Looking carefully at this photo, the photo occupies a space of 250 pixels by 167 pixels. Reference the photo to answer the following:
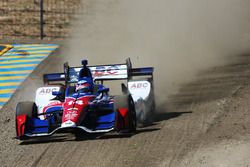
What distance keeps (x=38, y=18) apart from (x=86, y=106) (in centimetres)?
1693

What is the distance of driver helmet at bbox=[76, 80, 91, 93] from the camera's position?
15.9 meters

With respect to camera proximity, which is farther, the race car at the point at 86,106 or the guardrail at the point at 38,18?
the guardrail at the point at 38,18

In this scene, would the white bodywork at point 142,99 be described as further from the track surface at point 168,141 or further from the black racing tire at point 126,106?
the black racing tire at point 126,106

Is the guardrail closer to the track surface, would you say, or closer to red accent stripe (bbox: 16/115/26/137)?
the track surface

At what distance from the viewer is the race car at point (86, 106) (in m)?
14.9

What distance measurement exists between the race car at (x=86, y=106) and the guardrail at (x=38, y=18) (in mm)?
12634

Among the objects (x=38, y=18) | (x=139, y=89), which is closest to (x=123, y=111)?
(x=139, y=89)

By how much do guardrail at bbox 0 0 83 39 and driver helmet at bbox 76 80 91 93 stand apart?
13.9 m

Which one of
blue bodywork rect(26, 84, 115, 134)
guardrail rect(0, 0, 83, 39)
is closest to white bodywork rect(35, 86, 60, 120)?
blue bodywork rect(26, 84, 115, 134)

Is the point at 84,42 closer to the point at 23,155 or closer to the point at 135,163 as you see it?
the point at 23,155

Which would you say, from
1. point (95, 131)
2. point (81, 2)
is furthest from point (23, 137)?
point (81, 2)

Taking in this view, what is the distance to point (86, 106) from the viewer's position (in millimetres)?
15273

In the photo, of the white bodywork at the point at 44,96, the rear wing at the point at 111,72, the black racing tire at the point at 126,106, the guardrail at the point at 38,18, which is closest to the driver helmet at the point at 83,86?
the black racing tire at the point at 126,106

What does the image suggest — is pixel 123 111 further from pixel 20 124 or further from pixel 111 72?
pixel 111 72
